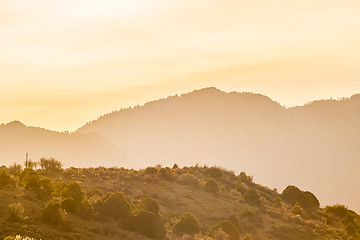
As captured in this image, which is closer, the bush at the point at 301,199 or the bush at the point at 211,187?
the bush at the point at 211,187

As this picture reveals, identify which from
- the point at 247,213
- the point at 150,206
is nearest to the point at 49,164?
the point at 150,206

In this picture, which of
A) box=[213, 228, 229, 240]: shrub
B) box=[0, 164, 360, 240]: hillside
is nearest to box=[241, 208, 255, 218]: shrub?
box=[0, 164, 360, 240]: hillside

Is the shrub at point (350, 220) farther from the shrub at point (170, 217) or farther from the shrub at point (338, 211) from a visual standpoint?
the shrub at point (170, 217)

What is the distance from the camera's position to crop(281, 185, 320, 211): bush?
86.7 m

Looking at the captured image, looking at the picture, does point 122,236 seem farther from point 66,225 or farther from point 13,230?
point 13,230

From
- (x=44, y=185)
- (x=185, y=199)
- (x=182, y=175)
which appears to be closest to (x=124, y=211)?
(x=44, y=185)

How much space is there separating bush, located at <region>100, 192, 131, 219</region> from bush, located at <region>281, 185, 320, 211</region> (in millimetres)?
49119

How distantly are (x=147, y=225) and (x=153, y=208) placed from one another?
4.88 metres

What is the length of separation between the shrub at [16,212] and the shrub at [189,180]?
45.4m

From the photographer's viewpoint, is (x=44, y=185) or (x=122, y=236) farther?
(x=44, y=185)

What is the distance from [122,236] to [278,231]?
3084 cm

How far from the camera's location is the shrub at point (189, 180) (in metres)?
79.5

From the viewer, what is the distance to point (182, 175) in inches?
3206

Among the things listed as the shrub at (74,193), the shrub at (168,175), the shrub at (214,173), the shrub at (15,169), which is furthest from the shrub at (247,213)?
the shrub at (15,169)
